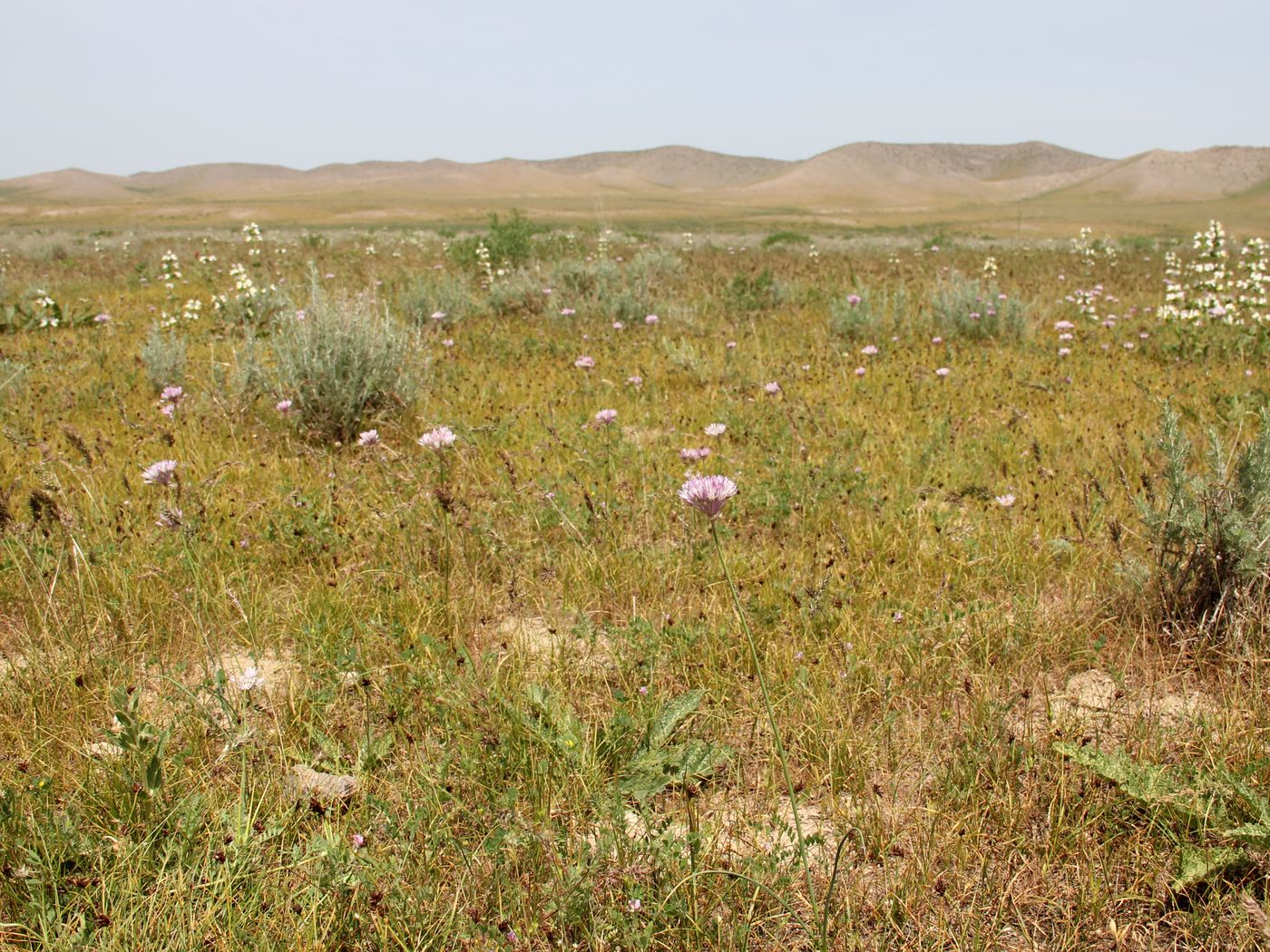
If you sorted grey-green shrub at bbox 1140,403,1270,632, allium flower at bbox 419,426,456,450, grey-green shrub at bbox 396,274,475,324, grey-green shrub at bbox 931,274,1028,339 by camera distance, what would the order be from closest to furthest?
grey-green shrub at bbox 1140,403,1270,632 < allium flower at bbox 419,426,456,450 < grey-green shrub at bbox 931,274,1028,339 < grey-green shrub at bbox 396,274,475,324

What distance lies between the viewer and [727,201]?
404 feet

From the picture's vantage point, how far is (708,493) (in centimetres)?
171

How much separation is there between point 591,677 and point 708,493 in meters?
0.98

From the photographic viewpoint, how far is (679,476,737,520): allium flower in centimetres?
170

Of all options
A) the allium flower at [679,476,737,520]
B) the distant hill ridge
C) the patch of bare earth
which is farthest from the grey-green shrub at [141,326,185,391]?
the distant hill ridge

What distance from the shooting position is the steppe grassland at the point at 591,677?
1.66 m

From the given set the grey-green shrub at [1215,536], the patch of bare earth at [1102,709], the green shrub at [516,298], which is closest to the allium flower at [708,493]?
the patch of bare earth at [1102,709]

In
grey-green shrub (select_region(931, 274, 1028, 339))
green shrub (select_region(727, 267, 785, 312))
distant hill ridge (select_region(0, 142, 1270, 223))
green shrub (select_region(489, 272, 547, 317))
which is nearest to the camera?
grey-green shrub (select_region(931, 274, 1028, 339))

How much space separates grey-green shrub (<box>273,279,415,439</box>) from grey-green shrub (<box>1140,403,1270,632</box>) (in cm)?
387

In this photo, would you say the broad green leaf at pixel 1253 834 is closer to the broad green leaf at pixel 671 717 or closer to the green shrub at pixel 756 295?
the broad green leaf at pixel 671 717

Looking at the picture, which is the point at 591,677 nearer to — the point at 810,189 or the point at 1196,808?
the point at 1196,808

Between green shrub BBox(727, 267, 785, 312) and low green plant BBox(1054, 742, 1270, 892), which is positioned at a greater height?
green shrub BBox(727, 267, 785, 312)

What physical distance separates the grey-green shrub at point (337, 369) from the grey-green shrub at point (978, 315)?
4933mm

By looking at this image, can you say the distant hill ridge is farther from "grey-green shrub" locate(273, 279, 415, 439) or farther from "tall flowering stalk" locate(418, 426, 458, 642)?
"tall flowering stalk" locate(418, 426, 458, 642)
